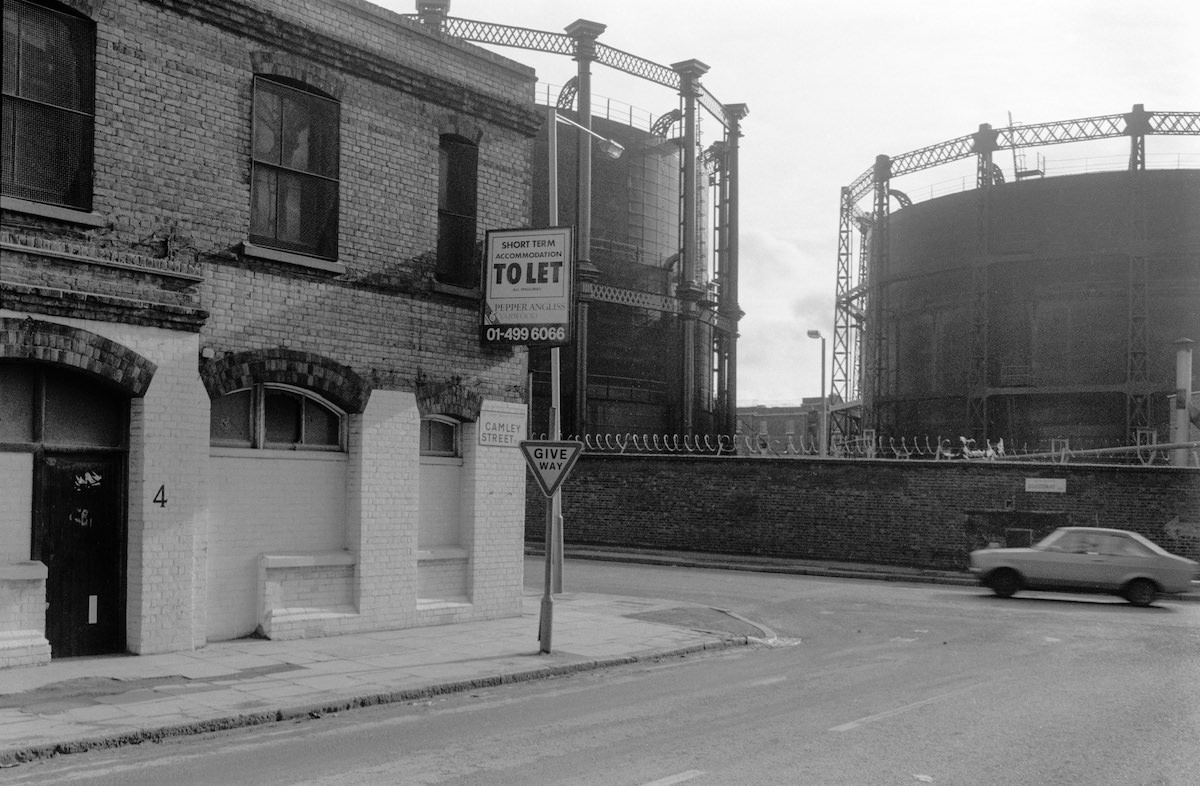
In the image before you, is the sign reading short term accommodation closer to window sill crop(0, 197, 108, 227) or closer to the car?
window sill crop(0, 197, 108, 227)

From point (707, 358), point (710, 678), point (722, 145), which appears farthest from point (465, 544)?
point (722, 145)

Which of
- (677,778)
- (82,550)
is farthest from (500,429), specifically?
(677,778)

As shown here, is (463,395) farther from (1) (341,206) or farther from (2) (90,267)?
(2) (90,267)

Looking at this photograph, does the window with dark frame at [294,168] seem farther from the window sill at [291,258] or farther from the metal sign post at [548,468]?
the metal sign post at [548,468]

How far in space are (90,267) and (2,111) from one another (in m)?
1.82

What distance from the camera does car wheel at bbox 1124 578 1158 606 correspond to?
20.8 m

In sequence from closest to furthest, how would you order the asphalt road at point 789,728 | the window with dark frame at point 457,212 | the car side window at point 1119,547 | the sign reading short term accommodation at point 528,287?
the asphalt road at point 789,728, the sign reading short term accommodation at point 528,287, the window with dark frame at point 457,212, the car side window at point 1119,547

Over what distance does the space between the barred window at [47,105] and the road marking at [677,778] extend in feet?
29.5

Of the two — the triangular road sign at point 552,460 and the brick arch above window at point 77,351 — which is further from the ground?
the brick arch above window at point 77,351

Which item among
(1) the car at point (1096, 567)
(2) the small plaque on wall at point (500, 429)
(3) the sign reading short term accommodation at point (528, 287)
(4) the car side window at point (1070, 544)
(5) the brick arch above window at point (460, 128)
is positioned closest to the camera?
(3) the sign reading short term accommodation at point (528, 287)

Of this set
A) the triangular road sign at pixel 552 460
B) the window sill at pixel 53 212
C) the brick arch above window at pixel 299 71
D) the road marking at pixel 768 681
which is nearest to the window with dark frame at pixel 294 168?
the brick arch above window at pixel 299 71

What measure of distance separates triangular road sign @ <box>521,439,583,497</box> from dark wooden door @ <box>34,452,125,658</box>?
4.77 metres

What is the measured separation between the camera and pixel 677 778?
24.9 feet

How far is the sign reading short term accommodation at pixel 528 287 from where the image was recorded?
1616cm
